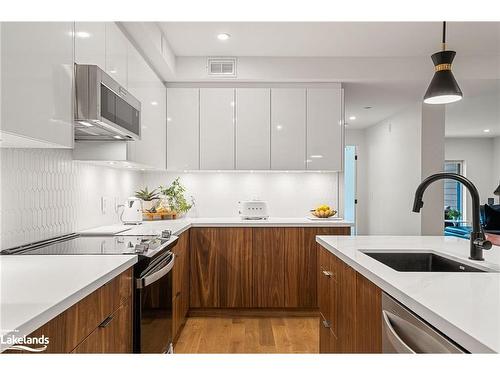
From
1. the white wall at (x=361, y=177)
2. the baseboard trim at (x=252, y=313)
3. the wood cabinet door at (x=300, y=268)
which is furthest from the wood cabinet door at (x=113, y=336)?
the white wall at (x=361, y=177)

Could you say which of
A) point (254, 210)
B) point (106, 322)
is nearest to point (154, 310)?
point (106, 322)

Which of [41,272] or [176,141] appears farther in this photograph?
[176,141]

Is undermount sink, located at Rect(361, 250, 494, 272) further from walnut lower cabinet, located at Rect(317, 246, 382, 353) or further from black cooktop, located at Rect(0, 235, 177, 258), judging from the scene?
black cooktop, located at Rect(0, 235, 177, 258)

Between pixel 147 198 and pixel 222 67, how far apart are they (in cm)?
152

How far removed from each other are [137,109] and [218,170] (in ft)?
4.89

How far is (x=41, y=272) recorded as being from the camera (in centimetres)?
128

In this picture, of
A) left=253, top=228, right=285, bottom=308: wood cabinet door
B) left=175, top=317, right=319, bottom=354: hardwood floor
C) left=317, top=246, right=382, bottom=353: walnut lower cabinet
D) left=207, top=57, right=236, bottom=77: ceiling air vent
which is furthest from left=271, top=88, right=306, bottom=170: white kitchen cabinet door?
left=317, top=246, right=382, bottom=353: walnut lower cabinet

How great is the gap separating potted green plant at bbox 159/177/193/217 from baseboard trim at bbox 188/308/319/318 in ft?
3.31

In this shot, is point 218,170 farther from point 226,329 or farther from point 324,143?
point 226,329

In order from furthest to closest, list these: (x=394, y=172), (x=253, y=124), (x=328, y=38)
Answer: (x=394, y=172) < (x=253, y=124) < (x=328, y=38)

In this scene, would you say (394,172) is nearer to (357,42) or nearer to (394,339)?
(357,42)

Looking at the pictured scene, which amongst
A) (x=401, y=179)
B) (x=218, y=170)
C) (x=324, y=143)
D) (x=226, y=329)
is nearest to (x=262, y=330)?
(x=226, y=329)

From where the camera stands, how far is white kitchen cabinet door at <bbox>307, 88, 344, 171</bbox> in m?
3.81

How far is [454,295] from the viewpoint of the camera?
0.95m
